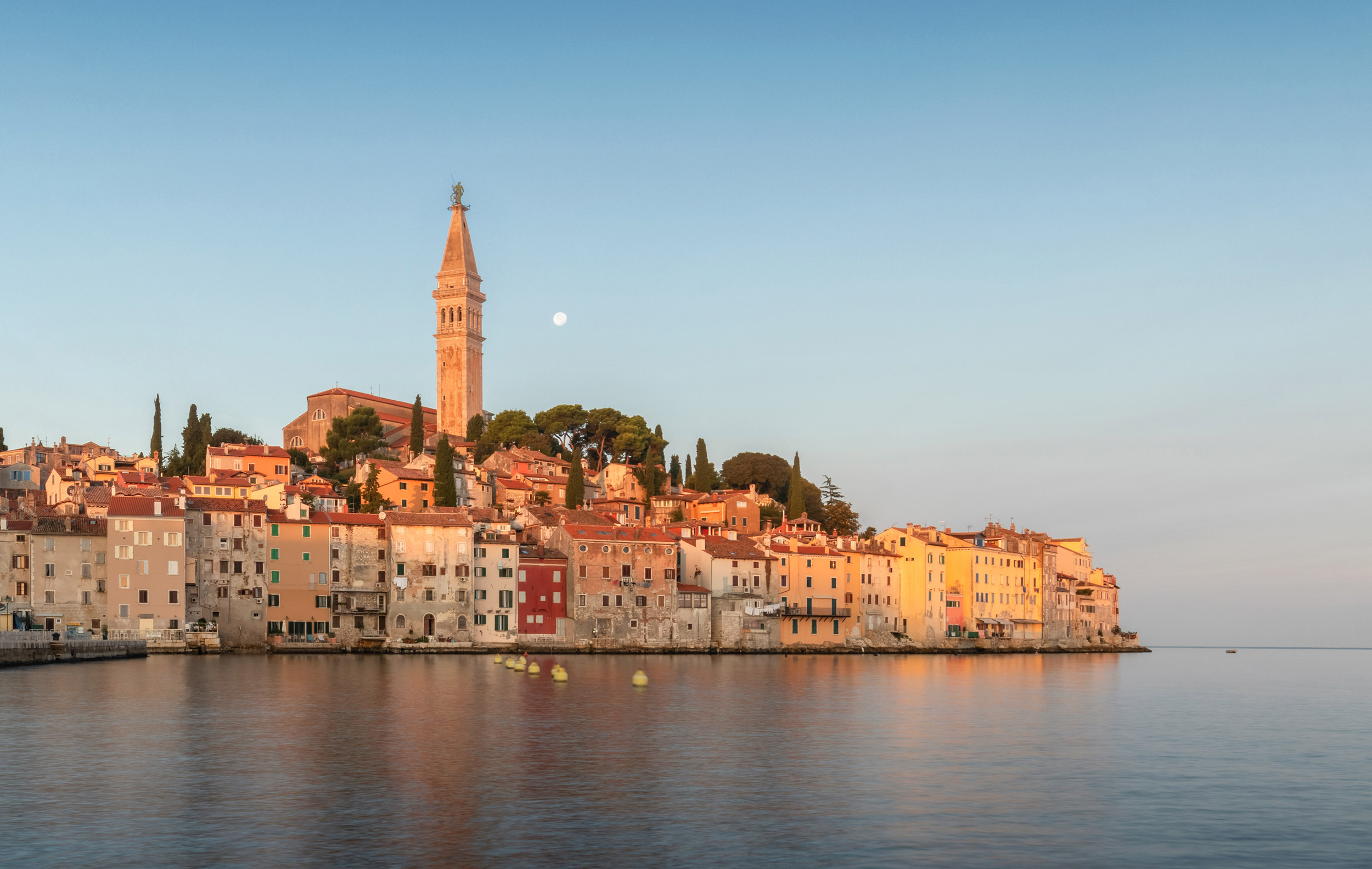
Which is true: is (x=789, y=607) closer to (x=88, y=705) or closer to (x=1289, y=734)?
(x=1289, y=734)

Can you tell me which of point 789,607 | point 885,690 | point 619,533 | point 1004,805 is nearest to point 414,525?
point 619,533

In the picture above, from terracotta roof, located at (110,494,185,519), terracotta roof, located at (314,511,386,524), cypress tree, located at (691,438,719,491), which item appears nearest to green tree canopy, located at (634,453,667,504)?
cypress tree, located at (691,438,719,491)

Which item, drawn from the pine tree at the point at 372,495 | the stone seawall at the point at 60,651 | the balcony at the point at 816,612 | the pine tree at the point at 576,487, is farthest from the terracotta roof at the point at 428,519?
the balcony at the point at 816,612

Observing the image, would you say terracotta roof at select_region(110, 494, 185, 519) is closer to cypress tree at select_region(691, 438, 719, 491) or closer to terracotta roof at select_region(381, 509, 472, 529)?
terracotta roof at select_region(381, 509, 472, 529)

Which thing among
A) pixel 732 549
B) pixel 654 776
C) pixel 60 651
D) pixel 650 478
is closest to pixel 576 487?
pixel 650 478

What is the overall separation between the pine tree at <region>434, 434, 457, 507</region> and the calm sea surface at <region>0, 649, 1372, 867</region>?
43.9 metres

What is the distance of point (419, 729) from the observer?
39.1 m

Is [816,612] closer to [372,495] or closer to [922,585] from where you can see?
[922,585]

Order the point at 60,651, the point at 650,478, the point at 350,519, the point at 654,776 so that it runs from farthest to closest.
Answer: the point at 650,478
the point at 350,519
the point at 60,651
the point at 654,776

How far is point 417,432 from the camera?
5000 inches

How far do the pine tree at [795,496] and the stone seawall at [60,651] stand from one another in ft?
207

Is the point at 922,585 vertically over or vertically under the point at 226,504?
under

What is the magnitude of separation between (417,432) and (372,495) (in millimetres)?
22701

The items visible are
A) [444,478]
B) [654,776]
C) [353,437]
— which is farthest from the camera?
[353,437]
